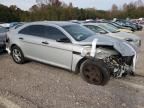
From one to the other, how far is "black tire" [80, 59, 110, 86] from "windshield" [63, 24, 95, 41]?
2.94 ft

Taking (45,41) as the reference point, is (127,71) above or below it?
below

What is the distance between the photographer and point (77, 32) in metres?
7.00

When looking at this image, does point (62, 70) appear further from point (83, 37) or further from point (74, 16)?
point (74, 16)

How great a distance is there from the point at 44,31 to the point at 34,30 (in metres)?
0.52

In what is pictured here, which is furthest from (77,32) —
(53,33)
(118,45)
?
(118,45)

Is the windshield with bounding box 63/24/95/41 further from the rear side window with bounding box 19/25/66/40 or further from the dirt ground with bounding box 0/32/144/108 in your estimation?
the dirt ground with bounding box 0/32/144/108

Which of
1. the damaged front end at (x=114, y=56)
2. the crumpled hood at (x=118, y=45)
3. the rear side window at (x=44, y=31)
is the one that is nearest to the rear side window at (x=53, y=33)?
the rear side window at (x=44, y=31)

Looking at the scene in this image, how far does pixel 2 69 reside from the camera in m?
7.50

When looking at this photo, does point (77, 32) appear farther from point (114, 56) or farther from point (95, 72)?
point (95, 72)

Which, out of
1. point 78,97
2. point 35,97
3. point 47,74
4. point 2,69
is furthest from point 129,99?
point 2,69

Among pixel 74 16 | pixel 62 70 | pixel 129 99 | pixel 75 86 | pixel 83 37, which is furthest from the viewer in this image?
pixel 74 16

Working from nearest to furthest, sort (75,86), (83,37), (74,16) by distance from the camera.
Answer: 1. (75,86)
2. (83,37)
3. (74,16)

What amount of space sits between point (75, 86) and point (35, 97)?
1162 millimetres

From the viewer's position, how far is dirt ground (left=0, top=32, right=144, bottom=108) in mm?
4844
